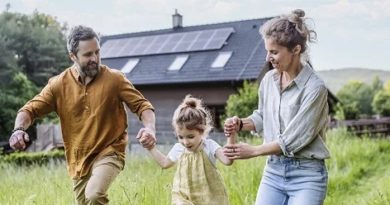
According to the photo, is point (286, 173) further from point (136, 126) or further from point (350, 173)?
point (136, 126)

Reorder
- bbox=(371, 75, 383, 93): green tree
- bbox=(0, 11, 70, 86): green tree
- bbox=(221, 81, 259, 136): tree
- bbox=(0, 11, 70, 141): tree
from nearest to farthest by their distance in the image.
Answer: bbox=(221, 81, 259, 136): tree < bbox=(0, 11, 70, 141): tree < bbox=(0, 11, 70, 86): green tree < bbox=(371, 75, 383, 93): green tree

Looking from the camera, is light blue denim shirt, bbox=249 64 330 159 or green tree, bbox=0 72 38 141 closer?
light blue denim shirt, bbox=249 64 330 159

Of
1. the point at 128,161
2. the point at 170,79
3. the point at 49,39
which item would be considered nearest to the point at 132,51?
the point at 170,79

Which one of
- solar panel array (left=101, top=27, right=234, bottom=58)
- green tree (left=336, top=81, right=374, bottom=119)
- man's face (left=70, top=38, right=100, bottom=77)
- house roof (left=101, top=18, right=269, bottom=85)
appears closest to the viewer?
man's face (left=70, top=38, right=100, bottom=77)

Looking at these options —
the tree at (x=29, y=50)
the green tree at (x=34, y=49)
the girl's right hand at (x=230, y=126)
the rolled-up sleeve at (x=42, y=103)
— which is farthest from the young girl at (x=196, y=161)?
the green tree at (x=34, y=49)

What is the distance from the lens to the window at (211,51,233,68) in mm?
26984

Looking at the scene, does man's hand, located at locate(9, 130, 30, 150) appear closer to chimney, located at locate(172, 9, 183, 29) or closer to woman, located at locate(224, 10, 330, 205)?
woman, located at locate(224, 10, 330, 205)

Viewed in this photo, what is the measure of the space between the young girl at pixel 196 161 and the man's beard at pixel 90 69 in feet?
2.30

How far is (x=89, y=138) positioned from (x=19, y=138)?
1.64 feet

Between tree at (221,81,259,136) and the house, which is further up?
the house

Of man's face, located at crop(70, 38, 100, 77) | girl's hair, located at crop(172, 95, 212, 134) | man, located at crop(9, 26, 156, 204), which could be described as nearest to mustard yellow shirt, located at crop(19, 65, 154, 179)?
man, located at crop(9, 26, 156, 204)

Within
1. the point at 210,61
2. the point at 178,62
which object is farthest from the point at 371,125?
the point at 178,62

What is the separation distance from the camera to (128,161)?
33.8 ft

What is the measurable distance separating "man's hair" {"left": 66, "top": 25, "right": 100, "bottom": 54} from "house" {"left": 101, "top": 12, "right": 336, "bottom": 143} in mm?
20253
